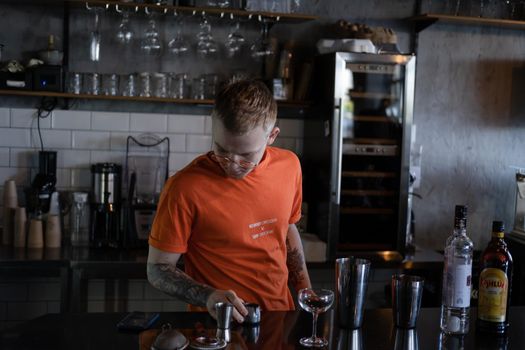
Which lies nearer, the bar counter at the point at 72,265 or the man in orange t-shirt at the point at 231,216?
the man in orange t-shirt at the point at 231,216

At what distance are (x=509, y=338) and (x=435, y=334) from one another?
21 cm

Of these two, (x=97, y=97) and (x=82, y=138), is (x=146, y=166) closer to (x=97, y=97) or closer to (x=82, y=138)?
(x=82, y=138)

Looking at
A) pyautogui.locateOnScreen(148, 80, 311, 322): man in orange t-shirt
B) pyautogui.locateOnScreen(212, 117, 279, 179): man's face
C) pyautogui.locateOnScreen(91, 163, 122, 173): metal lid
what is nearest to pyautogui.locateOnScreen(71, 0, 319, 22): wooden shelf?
pyautogui.locateOnScreen(91, 163, 122, 173): metal lid

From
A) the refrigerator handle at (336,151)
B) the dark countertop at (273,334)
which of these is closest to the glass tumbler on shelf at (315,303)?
the dark countertop at (273,334)

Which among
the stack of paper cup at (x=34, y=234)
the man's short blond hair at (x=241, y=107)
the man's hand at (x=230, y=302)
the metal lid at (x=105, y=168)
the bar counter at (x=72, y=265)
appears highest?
the man's short blond hair at (x=241, y=107)

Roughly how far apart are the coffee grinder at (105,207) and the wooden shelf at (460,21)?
78.6 inches

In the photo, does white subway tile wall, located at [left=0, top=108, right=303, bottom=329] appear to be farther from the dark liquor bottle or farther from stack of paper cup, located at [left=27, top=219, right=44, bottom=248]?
the dark liquor bottle

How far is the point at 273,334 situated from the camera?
207 cm

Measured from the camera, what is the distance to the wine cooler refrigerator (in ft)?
13.5

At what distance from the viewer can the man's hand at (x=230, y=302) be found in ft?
6.72

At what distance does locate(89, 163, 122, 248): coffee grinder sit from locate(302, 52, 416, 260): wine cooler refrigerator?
1.14m

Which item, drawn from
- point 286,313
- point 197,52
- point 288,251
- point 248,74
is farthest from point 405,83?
point 286,313

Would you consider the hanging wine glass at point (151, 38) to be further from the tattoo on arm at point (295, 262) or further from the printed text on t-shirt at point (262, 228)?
the printed text on t-shirt at point (262, 228)

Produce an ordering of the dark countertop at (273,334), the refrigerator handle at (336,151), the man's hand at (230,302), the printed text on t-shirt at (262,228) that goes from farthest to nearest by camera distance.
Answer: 1. the refrigerator handle at (336,151)
2. the printed text on t-shirt at (262,228)
3. the man's hand at (230,302)
4. the dark countertop at (273,334)
